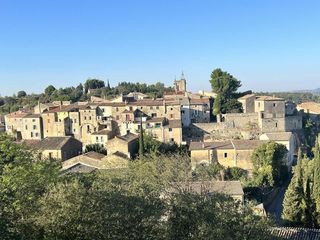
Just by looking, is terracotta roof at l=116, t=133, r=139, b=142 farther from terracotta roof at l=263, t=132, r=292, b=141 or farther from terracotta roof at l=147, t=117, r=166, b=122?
terracotta roof at l=263, t=132, r=292, b=141

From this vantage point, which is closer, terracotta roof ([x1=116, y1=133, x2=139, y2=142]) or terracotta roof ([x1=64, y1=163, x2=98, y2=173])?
terracotta roof ([x1=64, y1=163, x2=98, y2=173])

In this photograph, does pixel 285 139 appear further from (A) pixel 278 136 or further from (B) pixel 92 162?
(B) pixel 92 162

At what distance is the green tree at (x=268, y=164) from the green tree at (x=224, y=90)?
1923 centimetres

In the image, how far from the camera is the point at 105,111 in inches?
2450

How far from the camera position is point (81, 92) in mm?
99500

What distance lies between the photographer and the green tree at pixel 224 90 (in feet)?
207

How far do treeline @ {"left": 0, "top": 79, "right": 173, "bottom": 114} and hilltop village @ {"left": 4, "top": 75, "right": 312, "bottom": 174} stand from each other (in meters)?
22.4

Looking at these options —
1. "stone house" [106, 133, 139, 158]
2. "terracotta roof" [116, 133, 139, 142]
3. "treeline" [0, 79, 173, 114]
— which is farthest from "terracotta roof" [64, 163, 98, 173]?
"treeline" [0, 79, 173, 114]

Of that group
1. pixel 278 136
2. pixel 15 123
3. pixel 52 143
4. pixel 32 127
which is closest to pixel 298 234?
pixel 278 136

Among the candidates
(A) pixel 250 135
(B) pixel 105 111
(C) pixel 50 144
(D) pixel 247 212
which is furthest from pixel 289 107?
(D) pixel 247 212

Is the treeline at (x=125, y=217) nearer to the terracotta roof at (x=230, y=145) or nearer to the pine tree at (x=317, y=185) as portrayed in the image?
the pine tree at (x=317, y=185)

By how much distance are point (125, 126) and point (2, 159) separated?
3780 centimetres

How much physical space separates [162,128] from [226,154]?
36.5 feet

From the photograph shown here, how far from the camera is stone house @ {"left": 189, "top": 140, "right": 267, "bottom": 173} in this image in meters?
45.6
